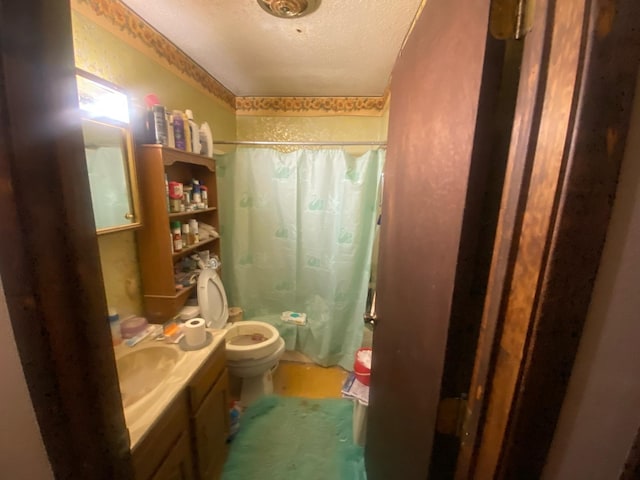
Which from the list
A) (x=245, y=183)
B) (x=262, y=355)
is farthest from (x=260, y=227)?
(x=262, y=355)

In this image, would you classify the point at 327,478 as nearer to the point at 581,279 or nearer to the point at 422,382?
the point at 422,382

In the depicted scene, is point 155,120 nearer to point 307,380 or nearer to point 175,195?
point 175,195

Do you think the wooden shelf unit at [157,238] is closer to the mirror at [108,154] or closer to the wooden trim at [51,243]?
the mirror at [108,154]

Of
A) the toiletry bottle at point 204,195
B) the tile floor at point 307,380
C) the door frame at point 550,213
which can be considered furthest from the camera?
the tile floor at point 307,380

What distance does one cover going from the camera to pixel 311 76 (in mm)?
1941

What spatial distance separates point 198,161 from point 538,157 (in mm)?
1650

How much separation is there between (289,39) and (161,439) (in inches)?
75.6

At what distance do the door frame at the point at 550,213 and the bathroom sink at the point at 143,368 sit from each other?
3.76 ft

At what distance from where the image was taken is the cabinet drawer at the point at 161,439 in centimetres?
80

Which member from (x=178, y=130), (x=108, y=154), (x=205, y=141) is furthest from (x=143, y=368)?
(x=205, y=141)

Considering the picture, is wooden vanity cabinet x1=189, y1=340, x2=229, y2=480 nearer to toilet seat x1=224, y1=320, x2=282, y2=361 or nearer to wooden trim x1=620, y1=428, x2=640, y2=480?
toilet seat x1=224, y1=320, x2=282, y2=361

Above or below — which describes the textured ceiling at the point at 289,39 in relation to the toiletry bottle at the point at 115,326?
above

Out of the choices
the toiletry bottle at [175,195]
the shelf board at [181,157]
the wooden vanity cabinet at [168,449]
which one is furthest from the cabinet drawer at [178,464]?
the shelf board at [181,157]

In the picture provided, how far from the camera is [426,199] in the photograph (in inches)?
25.5
